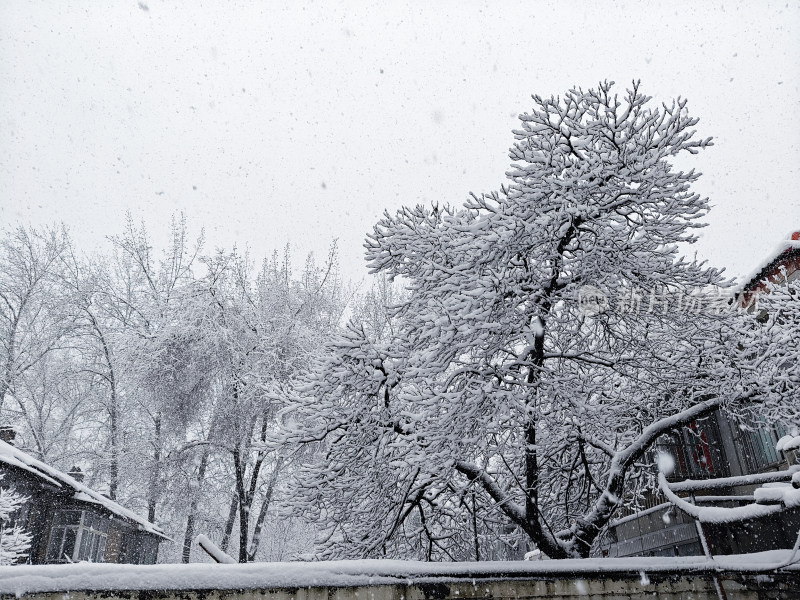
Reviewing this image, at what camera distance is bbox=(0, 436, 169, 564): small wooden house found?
51.4 feet

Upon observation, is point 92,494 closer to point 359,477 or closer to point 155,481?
point 155,481

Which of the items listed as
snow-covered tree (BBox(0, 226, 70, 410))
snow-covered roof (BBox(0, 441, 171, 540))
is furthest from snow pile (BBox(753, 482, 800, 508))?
snow-covered tree (BBox(0, 226, 70, 410))

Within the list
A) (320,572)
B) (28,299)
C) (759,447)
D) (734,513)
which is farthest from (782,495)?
(28,299)

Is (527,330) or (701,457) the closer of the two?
(527,330)

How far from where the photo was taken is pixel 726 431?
1398cm

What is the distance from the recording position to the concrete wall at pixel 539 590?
4.82 m

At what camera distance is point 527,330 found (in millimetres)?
8102

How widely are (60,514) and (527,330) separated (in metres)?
18.8

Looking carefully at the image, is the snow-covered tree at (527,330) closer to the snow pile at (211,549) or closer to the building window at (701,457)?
the snow pile at (211,549)

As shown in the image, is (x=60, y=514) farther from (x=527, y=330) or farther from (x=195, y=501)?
(x=527, y=330)

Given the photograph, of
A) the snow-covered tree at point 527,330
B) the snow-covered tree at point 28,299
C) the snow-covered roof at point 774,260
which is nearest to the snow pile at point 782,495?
the snow-covered tree at point 527,330

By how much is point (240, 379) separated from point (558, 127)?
1212cm

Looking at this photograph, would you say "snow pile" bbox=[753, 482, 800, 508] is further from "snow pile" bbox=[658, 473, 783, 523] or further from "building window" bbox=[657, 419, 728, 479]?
"building window" bbox=[657, 419, 728, 479]

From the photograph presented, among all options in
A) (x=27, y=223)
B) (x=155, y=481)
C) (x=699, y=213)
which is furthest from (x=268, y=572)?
(x=27, y=223)
